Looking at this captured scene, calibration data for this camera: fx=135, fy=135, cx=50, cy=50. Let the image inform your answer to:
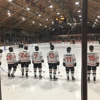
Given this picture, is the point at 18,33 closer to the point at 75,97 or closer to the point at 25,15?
the point at 25,15

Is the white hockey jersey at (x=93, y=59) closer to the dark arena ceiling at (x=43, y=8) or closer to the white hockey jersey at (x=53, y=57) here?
the white hockey jersey at (x=53, y=57)

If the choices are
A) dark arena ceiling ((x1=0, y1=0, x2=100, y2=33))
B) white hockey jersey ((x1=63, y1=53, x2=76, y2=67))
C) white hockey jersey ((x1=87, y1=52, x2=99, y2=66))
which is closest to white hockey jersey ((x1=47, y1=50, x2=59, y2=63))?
white hockey jersey ((x1=63, y1=53, x2=76, y2=67))

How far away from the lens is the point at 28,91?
3.92 metres

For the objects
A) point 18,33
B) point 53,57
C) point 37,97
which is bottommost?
point 37,97

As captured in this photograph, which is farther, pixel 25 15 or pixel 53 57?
pixel 25 15

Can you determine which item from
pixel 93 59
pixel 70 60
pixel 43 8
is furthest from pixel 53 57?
pixel 43 8

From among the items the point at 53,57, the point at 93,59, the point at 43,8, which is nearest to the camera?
the point at 93,59

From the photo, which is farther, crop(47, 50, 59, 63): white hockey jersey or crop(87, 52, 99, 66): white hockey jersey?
crop(47, 50, 59, 63): white hockey jersey

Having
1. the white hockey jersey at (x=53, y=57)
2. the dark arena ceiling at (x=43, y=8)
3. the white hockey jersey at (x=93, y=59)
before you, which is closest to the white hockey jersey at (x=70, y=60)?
the white hockey jersey at (x=53, y=57)

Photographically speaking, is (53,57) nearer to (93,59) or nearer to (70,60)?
(70,60)

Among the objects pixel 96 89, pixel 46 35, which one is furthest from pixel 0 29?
pixel 96 89

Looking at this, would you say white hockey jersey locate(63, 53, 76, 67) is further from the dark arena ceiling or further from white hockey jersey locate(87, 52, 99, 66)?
the dark arena ceiling

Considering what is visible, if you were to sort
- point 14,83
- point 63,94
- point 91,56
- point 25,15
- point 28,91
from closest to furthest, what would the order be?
point 63,94
point 28,91
point 91,56
point 14,83
point 25,15

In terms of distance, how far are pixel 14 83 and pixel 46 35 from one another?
120 ft
